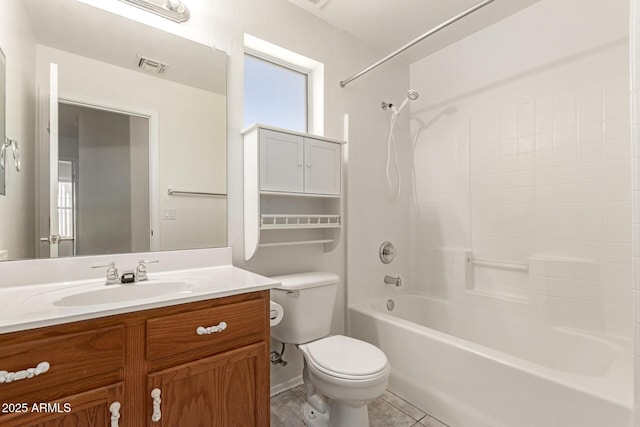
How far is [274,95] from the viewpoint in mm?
2152

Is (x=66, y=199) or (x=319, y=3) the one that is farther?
(x=319, y=3)

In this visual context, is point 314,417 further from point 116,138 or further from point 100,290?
point 116,138

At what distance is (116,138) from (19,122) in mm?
316

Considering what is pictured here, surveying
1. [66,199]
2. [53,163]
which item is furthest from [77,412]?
[53,163]

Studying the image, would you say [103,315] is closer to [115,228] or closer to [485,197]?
[115,228]

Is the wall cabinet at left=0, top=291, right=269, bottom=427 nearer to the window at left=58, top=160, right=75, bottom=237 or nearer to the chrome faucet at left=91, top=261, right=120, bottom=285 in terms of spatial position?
the chrome faucet at left=91, top=261, right=120, bottom=285

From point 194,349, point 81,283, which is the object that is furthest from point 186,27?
point 194,349

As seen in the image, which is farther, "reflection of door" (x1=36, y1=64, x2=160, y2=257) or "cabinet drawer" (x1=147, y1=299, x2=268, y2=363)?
"reflection of door" (x1=36, y1=64, x2=160, y2=257)

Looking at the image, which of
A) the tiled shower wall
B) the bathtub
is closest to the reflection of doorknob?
the bathtub

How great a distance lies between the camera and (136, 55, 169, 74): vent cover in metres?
1.48

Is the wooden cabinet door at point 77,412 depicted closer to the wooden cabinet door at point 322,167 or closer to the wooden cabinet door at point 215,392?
the wooden cabinet door at point 215,392

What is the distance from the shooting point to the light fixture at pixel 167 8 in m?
1.46

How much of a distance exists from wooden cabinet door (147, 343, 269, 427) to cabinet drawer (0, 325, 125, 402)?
0.14m

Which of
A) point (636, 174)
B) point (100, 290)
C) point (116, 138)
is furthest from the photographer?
point (116, 138)
